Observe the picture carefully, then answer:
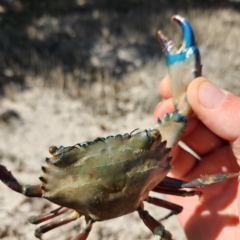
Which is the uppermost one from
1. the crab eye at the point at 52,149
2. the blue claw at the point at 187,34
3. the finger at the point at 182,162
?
the blue claw at the point at 187,34

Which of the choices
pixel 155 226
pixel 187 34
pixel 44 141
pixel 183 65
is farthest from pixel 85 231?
pixel 44 141

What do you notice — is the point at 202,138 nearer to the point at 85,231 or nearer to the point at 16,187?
the point at 85,231

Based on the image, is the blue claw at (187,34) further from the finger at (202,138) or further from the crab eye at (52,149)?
the crab eye at (52,149)

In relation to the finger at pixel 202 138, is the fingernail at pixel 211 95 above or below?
above

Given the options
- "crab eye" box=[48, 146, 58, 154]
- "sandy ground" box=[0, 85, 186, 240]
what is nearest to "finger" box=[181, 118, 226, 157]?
"sandy ground" box=[0, 85, 186, 240]

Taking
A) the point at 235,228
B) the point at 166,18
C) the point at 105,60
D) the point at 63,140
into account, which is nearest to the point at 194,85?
the point at 235,228

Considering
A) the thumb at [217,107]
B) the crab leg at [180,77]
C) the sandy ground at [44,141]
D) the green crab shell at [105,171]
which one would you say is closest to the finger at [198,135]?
the crab leg at [180,77]

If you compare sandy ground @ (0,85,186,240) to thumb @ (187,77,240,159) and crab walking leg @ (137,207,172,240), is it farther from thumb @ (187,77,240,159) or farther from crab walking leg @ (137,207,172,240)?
thumb @ (187,77,240,159)

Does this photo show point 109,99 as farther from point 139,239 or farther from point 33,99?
point 139,239
